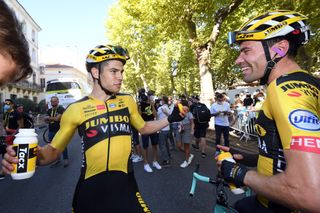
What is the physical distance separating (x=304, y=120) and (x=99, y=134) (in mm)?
1940

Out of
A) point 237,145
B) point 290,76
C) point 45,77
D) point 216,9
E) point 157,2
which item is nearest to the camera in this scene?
point 290,76

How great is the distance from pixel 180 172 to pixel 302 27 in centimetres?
557

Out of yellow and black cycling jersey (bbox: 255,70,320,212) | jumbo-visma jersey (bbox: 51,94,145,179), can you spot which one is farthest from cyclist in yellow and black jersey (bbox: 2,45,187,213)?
yellow and black cycling jersey (bbox: 255,70,320,212)

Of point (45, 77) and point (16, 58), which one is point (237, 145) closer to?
point (16, 58)

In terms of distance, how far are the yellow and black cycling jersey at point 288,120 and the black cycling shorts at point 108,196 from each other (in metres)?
1.15

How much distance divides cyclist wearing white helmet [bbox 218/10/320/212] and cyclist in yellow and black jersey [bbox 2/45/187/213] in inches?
42.8

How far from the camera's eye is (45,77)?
66.5 metres

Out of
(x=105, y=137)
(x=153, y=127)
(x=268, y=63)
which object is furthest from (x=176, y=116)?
(x=268, y=63)

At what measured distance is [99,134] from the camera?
8.89 ft

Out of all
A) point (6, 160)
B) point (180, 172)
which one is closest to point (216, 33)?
point (180, 172)

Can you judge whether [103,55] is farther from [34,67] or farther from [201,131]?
[34,67]

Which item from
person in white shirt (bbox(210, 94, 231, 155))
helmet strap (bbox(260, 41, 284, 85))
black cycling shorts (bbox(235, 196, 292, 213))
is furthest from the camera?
person in white shirt (bbox(210, 94, 231, 155))

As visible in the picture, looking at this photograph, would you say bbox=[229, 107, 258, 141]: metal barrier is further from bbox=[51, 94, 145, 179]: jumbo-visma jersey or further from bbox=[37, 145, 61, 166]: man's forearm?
bbox=[37, 145, 61, 166]: man's forearm

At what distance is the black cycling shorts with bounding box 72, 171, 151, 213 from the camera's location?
231 centimetres
